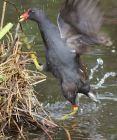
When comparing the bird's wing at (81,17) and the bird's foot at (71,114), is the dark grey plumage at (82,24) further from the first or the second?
the bird's foot at (71,114)

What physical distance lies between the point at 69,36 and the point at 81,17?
243 mm

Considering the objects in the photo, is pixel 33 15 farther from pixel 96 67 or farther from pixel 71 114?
pixel 96 67

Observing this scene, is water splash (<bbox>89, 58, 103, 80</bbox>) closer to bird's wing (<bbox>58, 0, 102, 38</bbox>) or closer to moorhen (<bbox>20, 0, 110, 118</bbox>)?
moorhen (<bbox>20, 0, 110, 118</bbox>)

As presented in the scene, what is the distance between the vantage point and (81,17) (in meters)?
6.30

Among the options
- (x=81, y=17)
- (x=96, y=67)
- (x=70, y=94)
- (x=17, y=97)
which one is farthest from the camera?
(x=96, y=67)

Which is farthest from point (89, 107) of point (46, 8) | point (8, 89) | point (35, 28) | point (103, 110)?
point (46, 8)

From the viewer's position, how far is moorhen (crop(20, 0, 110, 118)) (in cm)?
626

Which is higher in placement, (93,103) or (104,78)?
(104,78)

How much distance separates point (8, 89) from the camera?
6.07m

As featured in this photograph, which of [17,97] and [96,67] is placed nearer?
[17,97]

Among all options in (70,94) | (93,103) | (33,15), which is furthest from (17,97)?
(93,103)

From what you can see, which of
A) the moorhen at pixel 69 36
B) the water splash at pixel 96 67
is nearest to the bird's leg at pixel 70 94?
the moorhen at pixel 69 36

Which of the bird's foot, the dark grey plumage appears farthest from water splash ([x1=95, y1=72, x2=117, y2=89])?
the dark grey plumage

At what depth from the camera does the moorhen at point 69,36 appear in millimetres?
6258
